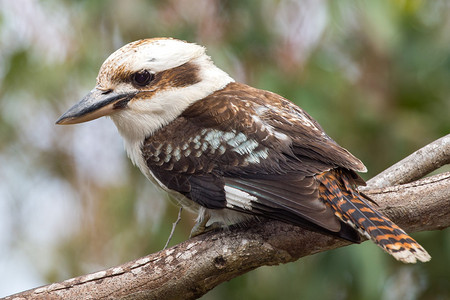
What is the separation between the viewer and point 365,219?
8.07ft

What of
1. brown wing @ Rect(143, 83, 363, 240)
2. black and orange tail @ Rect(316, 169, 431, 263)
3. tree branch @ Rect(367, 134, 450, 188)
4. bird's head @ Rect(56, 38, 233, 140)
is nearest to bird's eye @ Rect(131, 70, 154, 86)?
bird's head @ Rect(56, 38, 233, 140)

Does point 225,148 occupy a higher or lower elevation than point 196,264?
higher

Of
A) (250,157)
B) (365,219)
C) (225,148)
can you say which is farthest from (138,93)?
(365,219)

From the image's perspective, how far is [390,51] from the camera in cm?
478

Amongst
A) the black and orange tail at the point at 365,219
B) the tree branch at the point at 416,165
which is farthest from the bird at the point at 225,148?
the tree branch at the point at 416,165

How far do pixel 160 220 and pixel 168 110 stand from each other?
64.2 inches

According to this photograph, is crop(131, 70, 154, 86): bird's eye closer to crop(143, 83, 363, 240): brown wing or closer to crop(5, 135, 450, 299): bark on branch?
crop(143, 83, 363, 240): brown wing

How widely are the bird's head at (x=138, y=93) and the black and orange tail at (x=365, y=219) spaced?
2.33ft

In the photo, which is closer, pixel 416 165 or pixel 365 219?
pixel 365 219

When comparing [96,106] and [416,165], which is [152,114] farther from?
[416,165]

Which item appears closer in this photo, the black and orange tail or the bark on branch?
the black and orange tail

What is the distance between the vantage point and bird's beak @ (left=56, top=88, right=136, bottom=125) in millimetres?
2930

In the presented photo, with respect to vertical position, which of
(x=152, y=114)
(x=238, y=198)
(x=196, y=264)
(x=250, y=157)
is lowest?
(x=196, y=264)

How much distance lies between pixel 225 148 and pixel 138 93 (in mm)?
445
